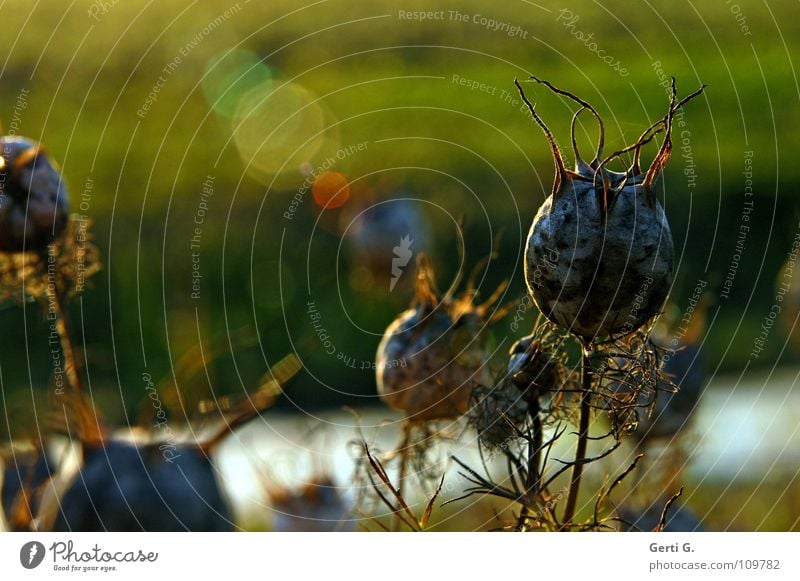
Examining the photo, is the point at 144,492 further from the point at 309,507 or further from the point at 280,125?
the point at 280,125

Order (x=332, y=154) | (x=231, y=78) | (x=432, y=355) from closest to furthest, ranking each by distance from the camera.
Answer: (x=432, y=355), (x=332, y=154), (x=231, y=78)

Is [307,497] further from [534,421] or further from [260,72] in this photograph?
[260,72]

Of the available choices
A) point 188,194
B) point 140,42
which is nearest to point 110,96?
point 140,42

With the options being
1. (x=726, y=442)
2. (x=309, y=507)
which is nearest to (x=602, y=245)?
(x=309, y=507)

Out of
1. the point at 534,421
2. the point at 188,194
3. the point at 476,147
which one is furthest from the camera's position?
the point at 476,147

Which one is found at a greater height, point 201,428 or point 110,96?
point 110,96

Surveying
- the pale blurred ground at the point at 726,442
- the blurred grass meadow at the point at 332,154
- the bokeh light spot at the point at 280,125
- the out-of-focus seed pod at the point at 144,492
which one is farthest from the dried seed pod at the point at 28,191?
the bokeh light spot at the point at 280,125

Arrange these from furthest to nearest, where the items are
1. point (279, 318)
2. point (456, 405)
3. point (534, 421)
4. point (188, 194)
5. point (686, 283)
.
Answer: point (188, 194)
point (279, 318)
point (686, 283)
point (456, 405)
point (534, 421)
